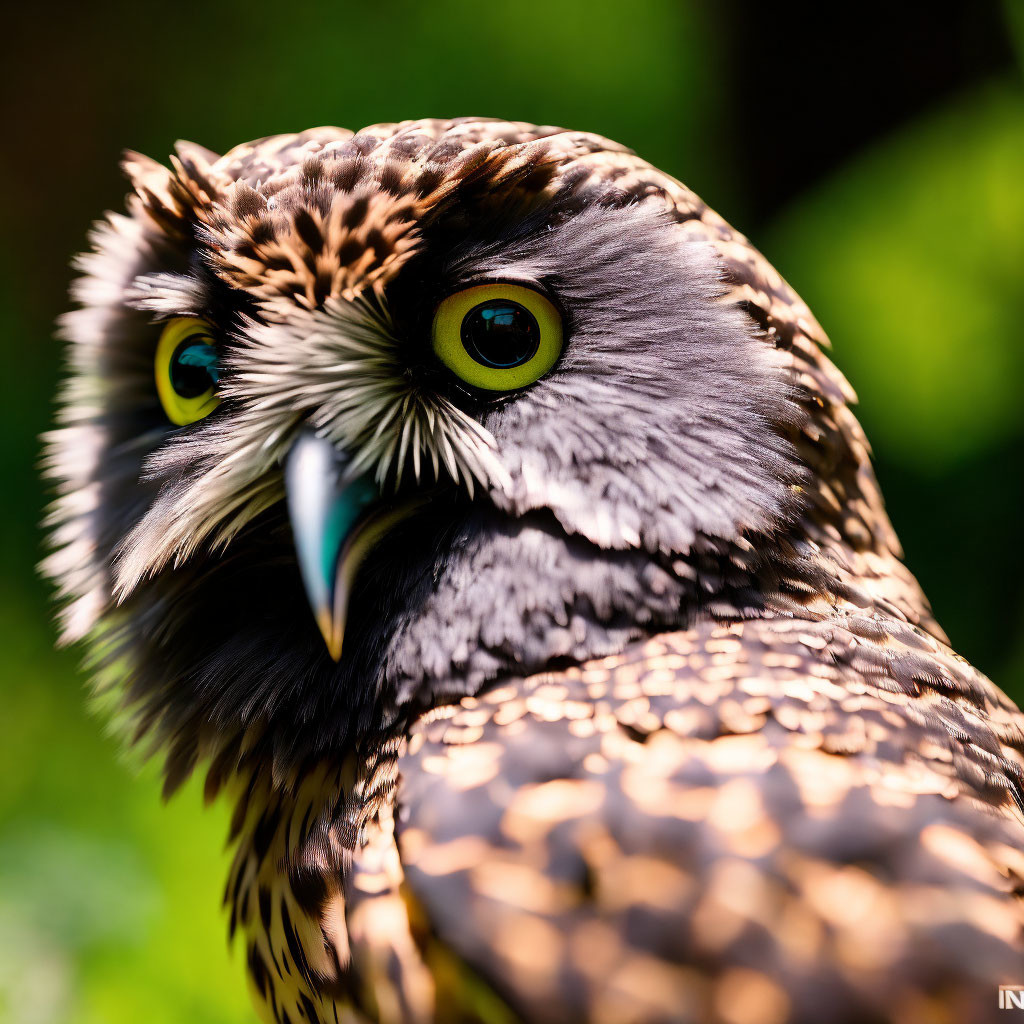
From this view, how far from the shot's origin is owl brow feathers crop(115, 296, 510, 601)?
95 centimetres

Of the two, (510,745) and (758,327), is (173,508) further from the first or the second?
(758,327)

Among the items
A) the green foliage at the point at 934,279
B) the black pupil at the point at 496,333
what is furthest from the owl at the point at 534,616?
the green foliage at the point at 934,279

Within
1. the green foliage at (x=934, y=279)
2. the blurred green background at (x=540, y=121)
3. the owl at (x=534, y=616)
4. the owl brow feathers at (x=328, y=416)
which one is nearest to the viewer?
the owl at (x=534, y=616)

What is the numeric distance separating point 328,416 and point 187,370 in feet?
0.80

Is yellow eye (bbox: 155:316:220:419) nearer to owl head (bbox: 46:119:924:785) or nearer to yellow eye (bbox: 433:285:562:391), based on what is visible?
owl head (bbox: 46:119:924:785)

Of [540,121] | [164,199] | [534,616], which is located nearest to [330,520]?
[534,616]

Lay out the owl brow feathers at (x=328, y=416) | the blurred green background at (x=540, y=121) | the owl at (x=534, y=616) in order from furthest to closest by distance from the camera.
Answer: the blurred green background at (x=540, y=121), the owl brow feathers at (x=328, y=416), the owl at (x=534, y=616)

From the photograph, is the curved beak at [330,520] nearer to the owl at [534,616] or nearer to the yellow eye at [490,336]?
the owl at [534,616]

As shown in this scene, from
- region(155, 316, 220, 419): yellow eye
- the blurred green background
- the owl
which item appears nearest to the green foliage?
the blurred green background

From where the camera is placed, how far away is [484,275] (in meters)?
0.97

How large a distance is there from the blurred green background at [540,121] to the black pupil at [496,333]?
1946 mm

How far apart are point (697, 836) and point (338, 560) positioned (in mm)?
385

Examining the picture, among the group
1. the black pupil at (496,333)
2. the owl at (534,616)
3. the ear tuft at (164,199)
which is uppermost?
the ear tuft at (164,199)

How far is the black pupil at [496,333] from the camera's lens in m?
0.98
